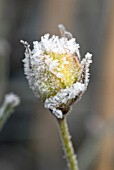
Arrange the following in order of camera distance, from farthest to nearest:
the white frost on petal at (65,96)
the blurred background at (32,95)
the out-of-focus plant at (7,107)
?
the blurred background at (32,95)
the out-of-focus plant at (7,107)
the white frost on petal at (65,96)

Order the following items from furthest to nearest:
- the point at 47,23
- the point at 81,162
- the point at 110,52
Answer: the point at 47,23
the point at 110,52
the point at 81,162

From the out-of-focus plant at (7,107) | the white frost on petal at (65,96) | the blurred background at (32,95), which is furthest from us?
the blurred background at (32,95)

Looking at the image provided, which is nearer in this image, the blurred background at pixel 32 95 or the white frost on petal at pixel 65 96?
the white frost on petal at pixel 65 96

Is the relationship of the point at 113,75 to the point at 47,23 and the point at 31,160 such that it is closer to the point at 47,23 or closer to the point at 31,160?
the point at 47,23

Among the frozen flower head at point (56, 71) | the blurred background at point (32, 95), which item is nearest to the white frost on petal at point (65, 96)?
the frozen flower head at point (56, 71)

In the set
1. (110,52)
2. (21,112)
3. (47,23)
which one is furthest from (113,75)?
(21,112)

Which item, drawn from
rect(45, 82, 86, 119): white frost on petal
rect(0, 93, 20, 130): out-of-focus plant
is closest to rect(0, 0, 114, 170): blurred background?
rect(0, 93, 20, 130): out-of-focus plant

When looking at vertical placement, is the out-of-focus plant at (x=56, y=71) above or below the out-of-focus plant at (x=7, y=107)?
above

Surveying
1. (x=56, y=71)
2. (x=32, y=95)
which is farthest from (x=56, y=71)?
(x=32, y=95)

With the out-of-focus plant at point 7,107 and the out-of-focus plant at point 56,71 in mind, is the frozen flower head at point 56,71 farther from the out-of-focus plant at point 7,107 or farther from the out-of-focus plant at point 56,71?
the out-of-focus plant at point 7,107

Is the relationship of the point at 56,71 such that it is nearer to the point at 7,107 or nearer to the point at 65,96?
the point at 65,96
